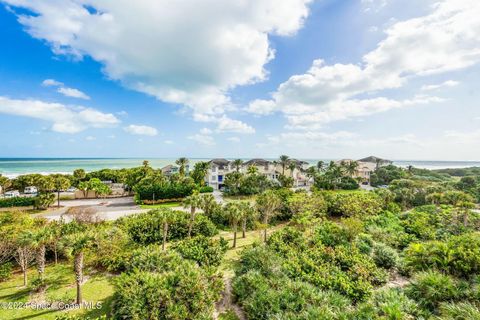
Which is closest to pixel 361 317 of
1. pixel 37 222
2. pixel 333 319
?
pixel 333 319

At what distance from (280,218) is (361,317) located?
22.8 meters

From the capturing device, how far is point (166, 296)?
35.8 ft

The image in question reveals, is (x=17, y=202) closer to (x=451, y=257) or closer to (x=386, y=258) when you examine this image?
(x=386, y=258)

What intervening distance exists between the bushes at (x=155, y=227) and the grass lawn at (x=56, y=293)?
6225 mm

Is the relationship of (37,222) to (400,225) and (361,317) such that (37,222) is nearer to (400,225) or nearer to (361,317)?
(361,317)

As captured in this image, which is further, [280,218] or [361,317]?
[280,218]

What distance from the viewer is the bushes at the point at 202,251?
16625mm

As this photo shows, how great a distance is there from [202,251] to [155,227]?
838 centimetres

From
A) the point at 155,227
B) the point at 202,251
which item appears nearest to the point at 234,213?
the point at 202,251

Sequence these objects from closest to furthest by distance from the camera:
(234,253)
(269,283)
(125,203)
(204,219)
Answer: (269,283)
(234,253)
(204,219)
(125,203)

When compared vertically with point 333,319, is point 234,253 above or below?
below

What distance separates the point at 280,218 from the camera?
105 feet

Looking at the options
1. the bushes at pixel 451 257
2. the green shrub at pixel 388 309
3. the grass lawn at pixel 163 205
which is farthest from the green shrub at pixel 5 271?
the bushes at pixel 451 257

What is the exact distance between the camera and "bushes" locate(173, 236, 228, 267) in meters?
16.6
